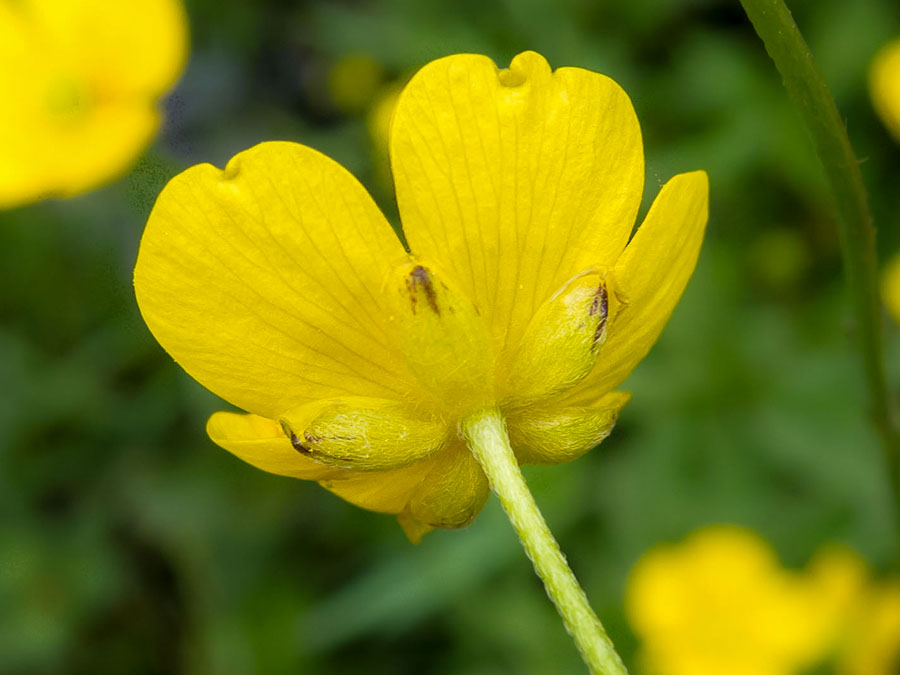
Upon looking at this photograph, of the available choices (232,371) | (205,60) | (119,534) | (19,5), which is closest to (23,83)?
(19,5)

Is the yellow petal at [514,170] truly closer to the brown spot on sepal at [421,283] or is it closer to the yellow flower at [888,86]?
the brown spot on sepal at [421,283]

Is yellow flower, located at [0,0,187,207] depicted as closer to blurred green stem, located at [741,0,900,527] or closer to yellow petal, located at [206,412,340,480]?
yellow petal, located at [206,412,340,480]

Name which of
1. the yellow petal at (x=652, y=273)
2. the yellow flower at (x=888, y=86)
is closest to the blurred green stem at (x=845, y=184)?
the yellow petal at (x=652, y=273)

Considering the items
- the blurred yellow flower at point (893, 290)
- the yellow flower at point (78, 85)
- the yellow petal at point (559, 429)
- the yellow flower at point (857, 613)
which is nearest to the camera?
the yellow petal at point (559, 429)

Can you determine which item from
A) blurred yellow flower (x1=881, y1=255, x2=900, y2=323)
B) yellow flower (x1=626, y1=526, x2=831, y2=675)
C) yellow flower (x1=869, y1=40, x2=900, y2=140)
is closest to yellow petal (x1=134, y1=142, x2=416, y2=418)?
yellow flower (x1=626, y1=526, x2=831, y2=675)

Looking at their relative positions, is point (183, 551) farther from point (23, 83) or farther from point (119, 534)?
point (23, 83)

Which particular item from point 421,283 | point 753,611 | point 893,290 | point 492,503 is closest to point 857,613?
point 753,611
